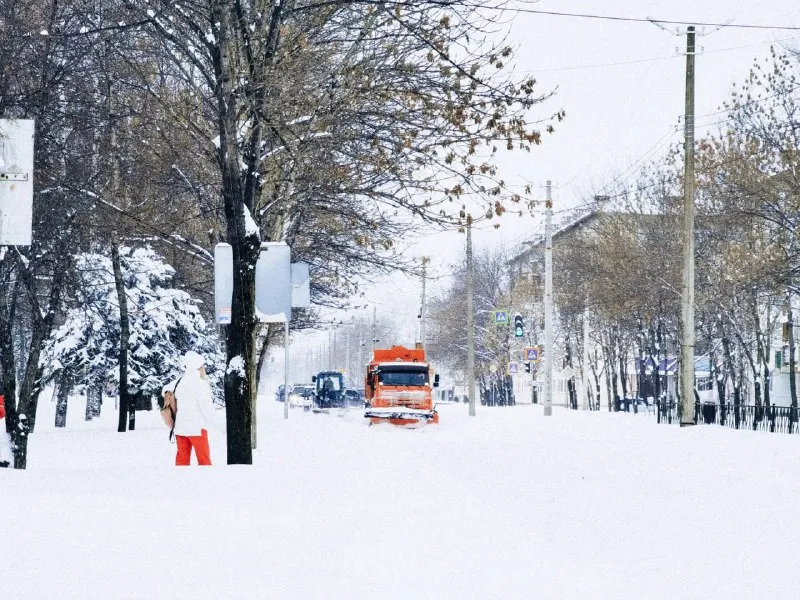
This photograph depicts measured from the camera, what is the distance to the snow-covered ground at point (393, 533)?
7.50 meters

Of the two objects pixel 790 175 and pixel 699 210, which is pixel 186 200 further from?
pixel 699 210

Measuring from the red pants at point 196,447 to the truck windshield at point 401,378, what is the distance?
27.1 meters

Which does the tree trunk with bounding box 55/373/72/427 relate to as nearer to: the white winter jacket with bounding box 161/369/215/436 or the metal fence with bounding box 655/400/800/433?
the metal fence with bounding box 655/400/800/433

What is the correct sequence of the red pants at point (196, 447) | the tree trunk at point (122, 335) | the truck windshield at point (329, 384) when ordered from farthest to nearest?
1. the truck windshield at point (329, 384)
2. the tree trunk at point (122, 335)
3. the red pants at point (196, 447)

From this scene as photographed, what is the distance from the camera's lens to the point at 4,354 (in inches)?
738

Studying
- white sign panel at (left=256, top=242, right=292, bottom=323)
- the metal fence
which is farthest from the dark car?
white sign panel at (left=256, top=242, right=292, bottom=323)

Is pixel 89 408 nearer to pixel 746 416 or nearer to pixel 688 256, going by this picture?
pixel 746 416

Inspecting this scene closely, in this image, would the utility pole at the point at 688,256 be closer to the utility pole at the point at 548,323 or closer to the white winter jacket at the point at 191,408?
the utility pole at the point at 548,323

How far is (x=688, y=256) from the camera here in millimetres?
30531

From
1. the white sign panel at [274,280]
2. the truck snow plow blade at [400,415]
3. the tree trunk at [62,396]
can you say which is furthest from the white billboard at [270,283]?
the tree trunk at [62,396]

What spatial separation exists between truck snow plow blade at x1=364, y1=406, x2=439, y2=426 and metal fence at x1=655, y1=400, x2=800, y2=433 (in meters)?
8.77

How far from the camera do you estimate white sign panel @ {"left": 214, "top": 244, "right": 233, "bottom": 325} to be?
15773 millimetres

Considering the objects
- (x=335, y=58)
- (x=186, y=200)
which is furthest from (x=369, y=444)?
(x=335, y=58)

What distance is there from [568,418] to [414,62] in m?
30.8
